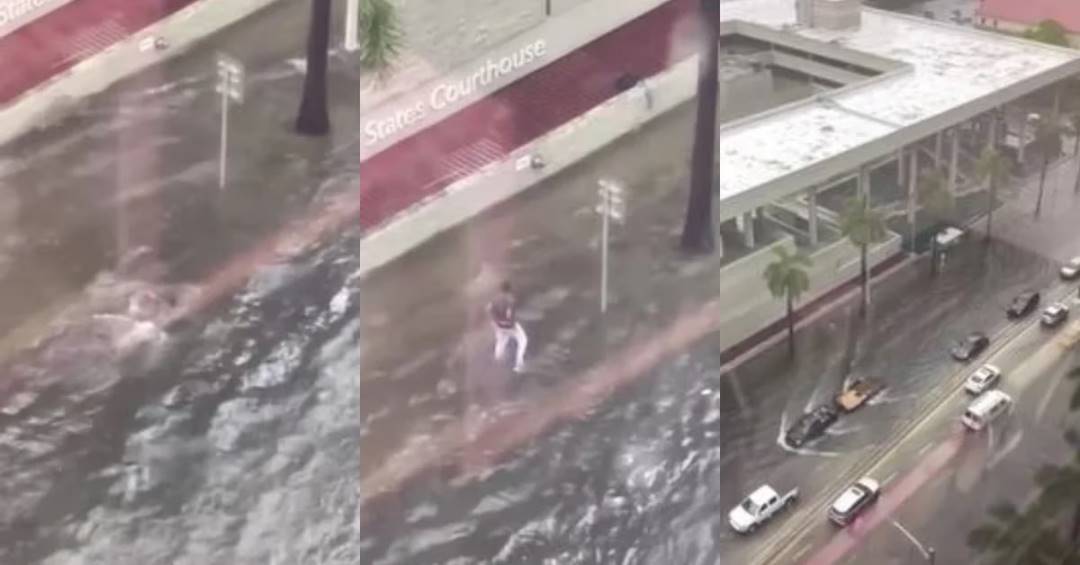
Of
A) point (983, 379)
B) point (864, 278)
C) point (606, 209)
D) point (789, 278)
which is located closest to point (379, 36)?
point (606, 209)

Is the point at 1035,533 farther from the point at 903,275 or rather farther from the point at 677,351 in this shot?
the point at 677,351

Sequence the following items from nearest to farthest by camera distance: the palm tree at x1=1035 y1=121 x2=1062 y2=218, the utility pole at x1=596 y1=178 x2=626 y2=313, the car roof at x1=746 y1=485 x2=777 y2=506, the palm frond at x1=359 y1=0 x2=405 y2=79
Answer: the palm frond at x1=359 y1=0 x2=405 y2=79
the utility pole at x1=596 y1=178 x2=626 y2=313
the car roof at x1=746 y1=485 x2=777 y2=506
the palm tree at x1=1035 y1=121 x2=1062 y2=218

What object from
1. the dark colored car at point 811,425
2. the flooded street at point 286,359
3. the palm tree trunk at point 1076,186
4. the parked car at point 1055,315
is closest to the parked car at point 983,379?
the parked car at point 1055,315

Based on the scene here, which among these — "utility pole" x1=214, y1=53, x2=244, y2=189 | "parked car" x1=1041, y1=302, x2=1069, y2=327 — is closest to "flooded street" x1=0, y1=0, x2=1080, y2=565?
"utility pole" x1=214, y1=53, x2=244, y2=189

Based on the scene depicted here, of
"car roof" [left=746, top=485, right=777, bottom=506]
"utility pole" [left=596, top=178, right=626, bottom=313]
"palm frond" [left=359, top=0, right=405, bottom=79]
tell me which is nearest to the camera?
"palm frond" [left=359, top=0, right=405, bottom=79]

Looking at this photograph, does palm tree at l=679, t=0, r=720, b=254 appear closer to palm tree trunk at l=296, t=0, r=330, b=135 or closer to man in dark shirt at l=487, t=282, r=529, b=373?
man in dark shirt at l=487, t=282, r=529, b=373

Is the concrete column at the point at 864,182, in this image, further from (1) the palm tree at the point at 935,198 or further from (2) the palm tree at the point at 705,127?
(2) the palm tree at the point at 705,127

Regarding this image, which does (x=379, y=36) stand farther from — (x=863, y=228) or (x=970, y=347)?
(x=970, y=347)
